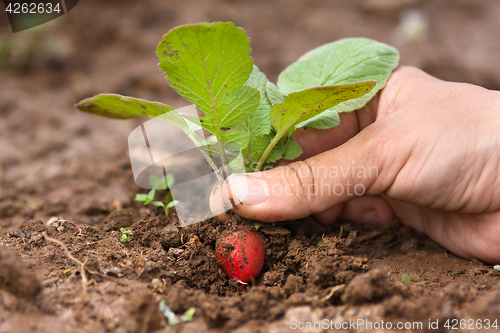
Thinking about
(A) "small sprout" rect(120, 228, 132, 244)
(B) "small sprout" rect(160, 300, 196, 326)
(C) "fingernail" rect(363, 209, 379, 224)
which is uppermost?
(B) "small sprout" rect(160, 300, 196, 326)

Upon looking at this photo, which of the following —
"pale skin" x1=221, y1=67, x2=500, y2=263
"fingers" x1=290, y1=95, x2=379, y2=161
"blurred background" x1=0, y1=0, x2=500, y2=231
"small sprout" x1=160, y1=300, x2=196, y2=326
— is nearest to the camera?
"small sprout" x1=160, y1=300, x2=196, y2=326

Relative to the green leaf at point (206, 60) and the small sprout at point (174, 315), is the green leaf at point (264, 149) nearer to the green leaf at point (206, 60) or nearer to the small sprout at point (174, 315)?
the green leaf at point (206, 60)

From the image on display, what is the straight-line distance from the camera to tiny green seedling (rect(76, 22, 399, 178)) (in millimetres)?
1386

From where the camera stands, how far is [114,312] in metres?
1.16

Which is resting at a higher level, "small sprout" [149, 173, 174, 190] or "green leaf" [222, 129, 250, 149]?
"green leaf" [222, 129, 250, 149]

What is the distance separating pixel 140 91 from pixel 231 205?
271 centimetres

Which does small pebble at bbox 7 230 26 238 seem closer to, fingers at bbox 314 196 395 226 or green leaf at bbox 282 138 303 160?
green leaf at bbox 282 138 303 160

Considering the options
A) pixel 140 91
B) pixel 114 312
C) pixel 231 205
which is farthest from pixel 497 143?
pixel 140 91

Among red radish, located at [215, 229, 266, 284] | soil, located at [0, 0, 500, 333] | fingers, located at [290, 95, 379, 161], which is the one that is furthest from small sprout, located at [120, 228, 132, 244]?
fingers, located at [290, 95, 379, 161]

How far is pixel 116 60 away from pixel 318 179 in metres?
3.59

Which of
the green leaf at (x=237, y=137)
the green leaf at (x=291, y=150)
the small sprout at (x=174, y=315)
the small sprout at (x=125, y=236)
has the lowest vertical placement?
the small sprout at (x=125, y=236)

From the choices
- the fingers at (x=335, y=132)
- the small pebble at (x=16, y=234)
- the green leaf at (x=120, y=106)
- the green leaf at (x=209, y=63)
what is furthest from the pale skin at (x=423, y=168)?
the small pebble at (x=16, y=234)

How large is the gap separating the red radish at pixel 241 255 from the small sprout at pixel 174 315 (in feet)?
1.36

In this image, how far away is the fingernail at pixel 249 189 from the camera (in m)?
1.58
